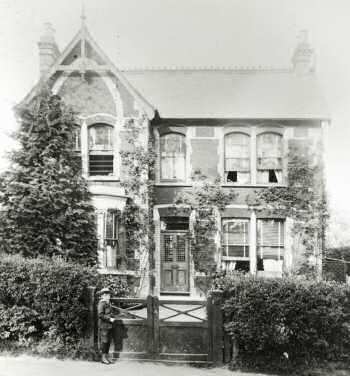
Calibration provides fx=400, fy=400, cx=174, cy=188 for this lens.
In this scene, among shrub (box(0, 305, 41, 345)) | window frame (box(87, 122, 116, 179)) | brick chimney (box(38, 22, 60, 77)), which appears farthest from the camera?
brick chimney (box(38, 22, 60, 77))

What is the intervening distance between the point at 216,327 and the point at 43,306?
12.6 ft

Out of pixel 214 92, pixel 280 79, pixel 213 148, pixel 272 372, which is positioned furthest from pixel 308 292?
pixel 280 79

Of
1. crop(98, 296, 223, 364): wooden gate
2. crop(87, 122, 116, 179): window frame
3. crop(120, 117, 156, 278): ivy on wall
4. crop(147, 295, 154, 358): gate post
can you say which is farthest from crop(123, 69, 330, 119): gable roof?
crop(98, 296, 223, 364): wooden gate

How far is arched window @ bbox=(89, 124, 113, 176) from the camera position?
15648 millimetres

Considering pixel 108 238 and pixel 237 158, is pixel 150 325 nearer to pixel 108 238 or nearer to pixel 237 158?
pixel 108 238

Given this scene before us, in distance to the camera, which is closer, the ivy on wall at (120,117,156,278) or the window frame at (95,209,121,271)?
the window frame at (95,209,121,271)

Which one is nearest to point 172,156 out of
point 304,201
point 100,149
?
point 100,149

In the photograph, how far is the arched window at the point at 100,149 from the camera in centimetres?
1565

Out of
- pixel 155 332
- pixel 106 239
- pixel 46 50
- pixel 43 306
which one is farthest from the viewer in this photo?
pixel 46 50

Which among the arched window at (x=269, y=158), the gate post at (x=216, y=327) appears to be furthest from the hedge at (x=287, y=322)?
the arched window at (x=269, y=158)

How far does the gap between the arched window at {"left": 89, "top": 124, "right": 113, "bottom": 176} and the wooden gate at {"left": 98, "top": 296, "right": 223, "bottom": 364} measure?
25.7 ft

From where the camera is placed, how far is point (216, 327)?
8641 mm

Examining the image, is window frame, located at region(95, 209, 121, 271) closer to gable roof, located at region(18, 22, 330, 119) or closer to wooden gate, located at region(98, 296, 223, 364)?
gable roof, located at region(18, 22, 330, 119)

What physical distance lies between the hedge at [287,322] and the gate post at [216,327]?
0.51ft
